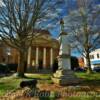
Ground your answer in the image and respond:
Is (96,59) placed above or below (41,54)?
below

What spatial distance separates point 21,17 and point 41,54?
112 ft

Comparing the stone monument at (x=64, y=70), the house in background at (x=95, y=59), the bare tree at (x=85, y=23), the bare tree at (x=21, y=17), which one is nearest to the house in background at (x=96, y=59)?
the house in background at (x=95, y=59)

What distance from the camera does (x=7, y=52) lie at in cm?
5516

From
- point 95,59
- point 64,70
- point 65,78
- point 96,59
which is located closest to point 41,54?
point 96,59

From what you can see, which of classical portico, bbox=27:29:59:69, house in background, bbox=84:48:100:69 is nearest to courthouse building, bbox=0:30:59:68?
classical portico, bbox=27:29:59:69

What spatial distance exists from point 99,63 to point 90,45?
36.2 meters

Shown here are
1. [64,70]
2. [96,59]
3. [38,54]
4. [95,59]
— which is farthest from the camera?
[95,59]

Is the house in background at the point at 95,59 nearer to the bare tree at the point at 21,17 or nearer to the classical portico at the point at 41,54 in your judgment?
the classical portico at the point at 41,54

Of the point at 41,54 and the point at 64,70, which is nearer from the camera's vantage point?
the point at 64,70

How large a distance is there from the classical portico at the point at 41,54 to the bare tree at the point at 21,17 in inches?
1140

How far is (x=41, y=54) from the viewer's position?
55.4 metres

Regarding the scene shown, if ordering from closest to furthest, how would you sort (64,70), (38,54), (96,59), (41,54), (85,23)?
(64,70) < (85,23) < (38,54) < (41,54) < (96,59)

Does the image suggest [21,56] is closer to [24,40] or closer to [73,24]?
[24,40]

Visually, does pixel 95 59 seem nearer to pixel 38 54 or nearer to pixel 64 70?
pixel 38 54
